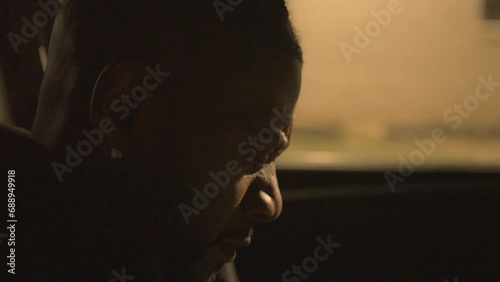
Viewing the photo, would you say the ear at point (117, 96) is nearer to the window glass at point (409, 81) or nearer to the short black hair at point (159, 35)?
the short black hair at point (159, 35)

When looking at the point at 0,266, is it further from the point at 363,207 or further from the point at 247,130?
the point at 363,207

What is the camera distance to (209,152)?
0.98 metres

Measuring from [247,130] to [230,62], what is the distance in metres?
0.10

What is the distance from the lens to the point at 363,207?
7.93 feet

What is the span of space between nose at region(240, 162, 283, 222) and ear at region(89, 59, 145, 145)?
0.21m

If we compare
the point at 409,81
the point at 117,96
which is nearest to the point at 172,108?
the point at 117,96

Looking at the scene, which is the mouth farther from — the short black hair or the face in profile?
the short black hair

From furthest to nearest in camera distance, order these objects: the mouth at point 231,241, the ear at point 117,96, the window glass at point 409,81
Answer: the window glass at point 409,81 < the mouth at point 231,241 < the ear at point 117,96

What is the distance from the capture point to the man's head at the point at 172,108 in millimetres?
951

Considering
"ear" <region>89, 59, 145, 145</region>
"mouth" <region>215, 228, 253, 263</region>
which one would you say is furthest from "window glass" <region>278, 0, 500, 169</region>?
"ear" <region>89, 59, 145, 145</region>

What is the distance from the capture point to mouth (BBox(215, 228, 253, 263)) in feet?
3.46

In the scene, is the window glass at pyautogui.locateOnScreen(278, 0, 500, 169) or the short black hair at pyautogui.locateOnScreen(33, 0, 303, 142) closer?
the short black hair at pyautogui.locateOnScreen(33, 0, 303, 142)

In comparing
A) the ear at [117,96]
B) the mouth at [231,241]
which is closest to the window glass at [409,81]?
the mouth at [231,241]

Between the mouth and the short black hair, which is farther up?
the short black hair
